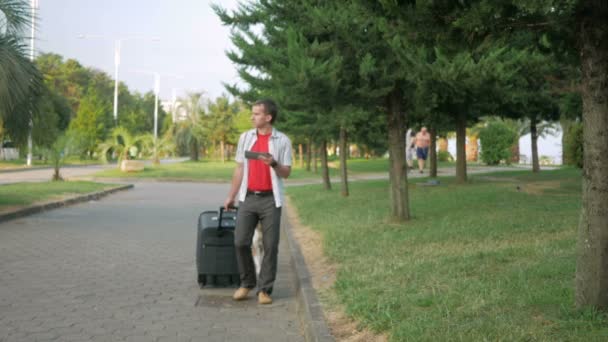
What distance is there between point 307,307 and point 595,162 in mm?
2626

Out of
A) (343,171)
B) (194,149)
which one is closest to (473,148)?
(194,149)

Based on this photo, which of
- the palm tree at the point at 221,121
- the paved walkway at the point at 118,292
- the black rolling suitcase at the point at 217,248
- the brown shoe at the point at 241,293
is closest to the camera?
the paved walkway at the point at 118,292

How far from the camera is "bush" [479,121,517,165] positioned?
3841cm

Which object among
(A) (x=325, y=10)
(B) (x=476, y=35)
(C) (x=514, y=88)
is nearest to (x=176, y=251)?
(A) (x=325, y=10)

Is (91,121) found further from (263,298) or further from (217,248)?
(263,298)

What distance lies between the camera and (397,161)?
1105 cm

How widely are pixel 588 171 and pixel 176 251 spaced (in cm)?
639

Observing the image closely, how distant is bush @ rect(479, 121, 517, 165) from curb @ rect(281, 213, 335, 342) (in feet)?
104

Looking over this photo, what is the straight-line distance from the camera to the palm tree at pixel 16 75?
13.1 meters

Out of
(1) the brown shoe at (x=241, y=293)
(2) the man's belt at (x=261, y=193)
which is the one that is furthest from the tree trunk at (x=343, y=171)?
(2) the man's belt at (x=261, y=193)

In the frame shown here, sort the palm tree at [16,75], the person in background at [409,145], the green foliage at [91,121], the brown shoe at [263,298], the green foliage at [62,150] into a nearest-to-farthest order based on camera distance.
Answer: the brown shoe at [263,298]
the palm tree at [16,75]
the green foliage at [62,150]
the person in background at [409,145]
the green foliage at [91,121]

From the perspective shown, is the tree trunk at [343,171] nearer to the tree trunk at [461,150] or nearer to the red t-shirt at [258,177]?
the tree trunk at [461,150]

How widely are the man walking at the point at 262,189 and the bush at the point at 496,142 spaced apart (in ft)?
110

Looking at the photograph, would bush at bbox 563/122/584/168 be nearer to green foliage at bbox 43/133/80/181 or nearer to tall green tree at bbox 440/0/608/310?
green foliage at bbox 43/133/80/181
